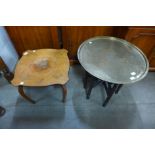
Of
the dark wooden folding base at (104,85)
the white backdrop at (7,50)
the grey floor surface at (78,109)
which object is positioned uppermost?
the white backdrop at (7,50)

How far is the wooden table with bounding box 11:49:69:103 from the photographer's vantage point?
1138 millimetres

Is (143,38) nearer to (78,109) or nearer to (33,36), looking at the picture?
(78,109)

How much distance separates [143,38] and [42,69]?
1.15 meters

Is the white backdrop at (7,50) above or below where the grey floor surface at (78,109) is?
above

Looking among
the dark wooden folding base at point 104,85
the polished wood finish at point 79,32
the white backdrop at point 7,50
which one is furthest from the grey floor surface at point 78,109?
the polished wood finish at point 79,32

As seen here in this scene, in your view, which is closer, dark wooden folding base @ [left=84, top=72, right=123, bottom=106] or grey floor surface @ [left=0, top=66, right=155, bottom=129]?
dark wooden folding base @ [left=84, top=72, right=123, bottom=106]

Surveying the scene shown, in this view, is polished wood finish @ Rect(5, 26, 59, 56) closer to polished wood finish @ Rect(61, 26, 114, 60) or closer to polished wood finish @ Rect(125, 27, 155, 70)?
polished wood finish @ Rect(61, 26, 114, 60)

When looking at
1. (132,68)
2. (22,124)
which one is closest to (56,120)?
(22,124)

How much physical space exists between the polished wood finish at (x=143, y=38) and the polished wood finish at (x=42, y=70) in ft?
2.44

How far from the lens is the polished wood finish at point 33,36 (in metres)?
1.39

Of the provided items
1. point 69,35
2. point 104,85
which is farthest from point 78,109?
point 69,35

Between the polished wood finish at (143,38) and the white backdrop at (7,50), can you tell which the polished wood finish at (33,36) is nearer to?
the white backdrop at (7,50)

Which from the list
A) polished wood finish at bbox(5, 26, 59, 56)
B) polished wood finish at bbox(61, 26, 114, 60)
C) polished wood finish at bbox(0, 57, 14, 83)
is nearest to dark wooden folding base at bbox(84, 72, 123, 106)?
polished wood finish at bbox(61, 26, 114, 60)

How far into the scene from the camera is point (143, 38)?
4.59 feet
